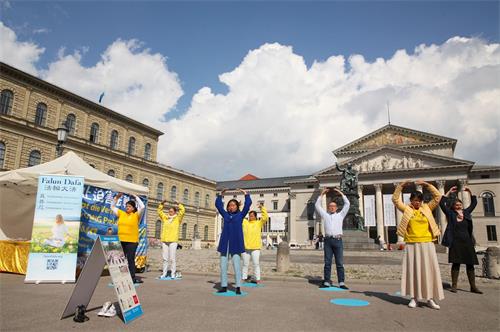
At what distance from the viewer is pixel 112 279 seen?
15.8 ft

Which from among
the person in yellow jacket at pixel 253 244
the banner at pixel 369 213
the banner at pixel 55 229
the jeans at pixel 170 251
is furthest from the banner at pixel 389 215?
the banner at pixel 55 229

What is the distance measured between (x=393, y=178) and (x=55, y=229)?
Result: 5363cm

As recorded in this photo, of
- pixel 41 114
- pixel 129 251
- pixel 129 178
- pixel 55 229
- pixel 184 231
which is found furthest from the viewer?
pixel 184 231

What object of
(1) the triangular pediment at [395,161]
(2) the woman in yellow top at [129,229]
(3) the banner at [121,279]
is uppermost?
(1) the triangular pediment at [395,161]

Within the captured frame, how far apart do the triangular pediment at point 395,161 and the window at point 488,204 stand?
7.41 meters

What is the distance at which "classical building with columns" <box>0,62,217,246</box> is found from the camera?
117ft

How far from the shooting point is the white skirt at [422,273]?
595 cm

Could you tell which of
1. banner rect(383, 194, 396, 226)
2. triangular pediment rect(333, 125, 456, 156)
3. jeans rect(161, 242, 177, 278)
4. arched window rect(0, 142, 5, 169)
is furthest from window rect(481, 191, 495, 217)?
arched window rect(0, 142, 5, 169)

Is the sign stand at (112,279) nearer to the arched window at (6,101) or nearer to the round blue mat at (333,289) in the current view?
the round blue mat at (333,289)

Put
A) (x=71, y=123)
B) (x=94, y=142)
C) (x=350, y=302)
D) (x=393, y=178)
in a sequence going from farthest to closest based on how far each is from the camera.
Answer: (x=393, y=178), (x=94, y=142), (x=71, y=123), (x=350, y=302)

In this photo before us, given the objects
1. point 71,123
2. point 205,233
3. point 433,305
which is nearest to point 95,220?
point 433,305

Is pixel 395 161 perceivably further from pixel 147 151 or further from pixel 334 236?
pixel 334 236

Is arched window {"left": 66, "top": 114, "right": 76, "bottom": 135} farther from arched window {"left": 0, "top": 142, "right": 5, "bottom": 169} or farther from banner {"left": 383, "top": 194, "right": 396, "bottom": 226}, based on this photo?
banner {"left": 383, "top": 194, "right": 396, "bottom": 226}

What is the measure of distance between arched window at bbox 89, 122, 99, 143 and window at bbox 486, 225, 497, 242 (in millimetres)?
59411
